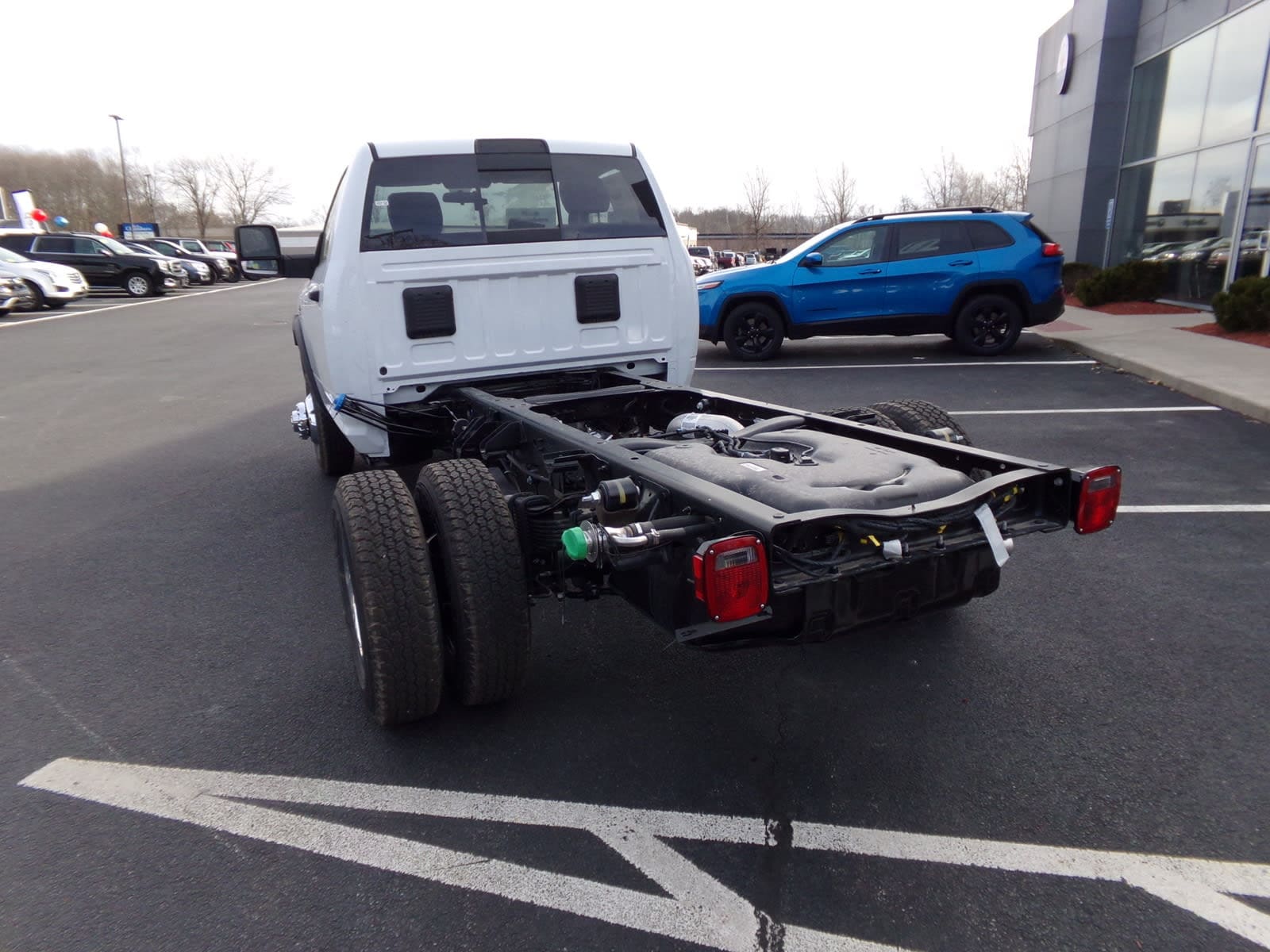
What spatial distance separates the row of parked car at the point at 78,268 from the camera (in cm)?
2031

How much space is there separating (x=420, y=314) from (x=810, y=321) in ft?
25.4

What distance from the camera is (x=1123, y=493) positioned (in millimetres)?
5332

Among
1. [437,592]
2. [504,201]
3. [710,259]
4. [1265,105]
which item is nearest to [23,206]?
[710,259]

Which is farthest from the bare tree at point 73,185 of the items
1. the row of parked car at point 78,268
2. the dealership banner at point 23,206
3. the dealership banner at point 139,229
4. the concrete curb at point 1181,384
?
the concrete curb at point 1181,384

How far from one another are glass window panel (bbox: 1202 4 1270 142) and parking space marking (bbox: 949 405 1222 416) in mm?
8421

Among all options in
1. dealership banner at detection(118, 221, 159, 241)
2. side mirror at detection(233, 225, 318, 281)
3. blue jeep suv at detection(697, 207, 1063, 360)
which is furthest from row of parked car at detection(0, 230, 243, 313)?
dealership banner at detection(118, 221, 159, 241)

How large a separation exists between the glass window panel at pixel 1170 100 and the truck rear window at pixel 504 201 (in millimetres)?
14526

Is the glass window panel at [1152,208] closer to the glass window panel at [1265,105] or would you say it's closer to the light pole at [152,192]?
the glass window panel at [1265,105]

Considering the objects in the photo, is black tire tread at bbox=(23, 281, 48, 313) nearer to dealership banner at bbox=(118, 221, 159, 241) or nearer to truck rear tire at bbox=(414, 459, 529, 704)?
truck rear tire at bbox=(414, 459, 529, 704)

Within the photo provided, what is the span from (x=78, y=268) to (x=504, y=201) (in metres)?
25.7

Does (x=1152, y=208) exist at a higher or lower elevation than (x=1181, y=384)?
higher

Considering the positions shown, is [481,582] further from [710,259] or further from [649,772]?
[710,259]

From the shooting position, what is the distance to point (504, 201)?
4.79m

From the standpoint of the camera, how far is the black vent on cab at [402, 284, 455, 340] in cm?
441
